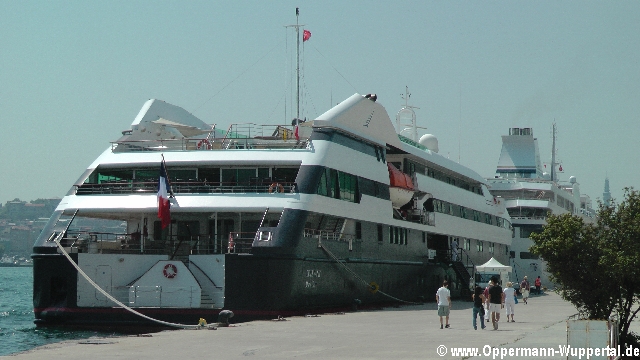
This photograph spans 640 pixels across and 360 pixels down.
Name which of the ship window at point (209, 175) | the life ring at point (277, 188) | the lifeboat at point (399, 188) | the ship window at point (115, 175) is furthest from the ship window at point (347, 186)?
the ship window at point (115, 175)

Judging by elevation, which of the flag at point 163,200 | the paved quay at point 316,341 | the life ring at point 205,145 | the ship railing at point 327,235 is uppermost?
the life ring at point 205,145

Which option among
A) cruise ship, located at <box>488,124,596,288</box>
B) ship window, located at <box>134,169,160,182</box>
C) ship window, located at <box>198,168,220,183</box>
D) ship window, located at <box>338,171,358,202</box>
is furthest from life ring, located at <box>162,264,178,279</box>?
cruise ship, located at <box>488,124,596,288</box>

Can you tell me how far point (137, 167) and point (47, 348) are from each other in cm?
1237

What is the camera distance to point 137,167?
99.4 feet

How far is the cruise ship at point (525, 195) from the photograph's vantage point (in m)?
68.6

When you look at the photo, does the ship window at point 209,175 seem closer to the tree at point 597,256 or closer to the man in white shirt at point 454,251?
the tree at point 597,256

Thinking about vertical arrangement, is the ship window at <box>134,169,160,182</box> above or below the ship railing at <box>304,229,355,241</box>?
above

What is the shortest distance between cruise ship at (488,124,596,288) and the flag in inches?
1483

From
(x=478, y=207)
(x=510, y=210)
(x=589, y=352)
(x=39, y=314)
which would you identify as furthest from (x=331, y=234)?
(x=510, y=210)

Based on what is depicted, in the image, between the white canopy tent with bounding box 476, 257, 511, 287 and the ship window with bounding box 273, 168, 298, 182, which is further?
the white canopy tent with bounding box 476, 257, 511, 287

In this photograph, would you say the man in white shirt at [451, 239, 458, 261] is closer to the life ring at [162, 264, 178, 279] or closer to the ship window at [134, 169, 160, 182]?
the ship window at [134, 169, 160, 182]

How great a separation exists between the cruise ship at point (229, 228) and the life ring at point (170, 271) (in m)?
0.04

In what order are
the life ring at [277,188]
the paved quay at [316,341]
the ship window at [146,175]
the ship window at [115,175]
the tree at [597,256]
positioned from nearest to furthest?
the paved quay at [316,341], the tree at [597,256], the life ring at [277,188], the ship window at [146,175], the ship window at [115,175]

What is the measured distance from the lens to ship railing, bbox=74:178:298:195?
1148 inches
